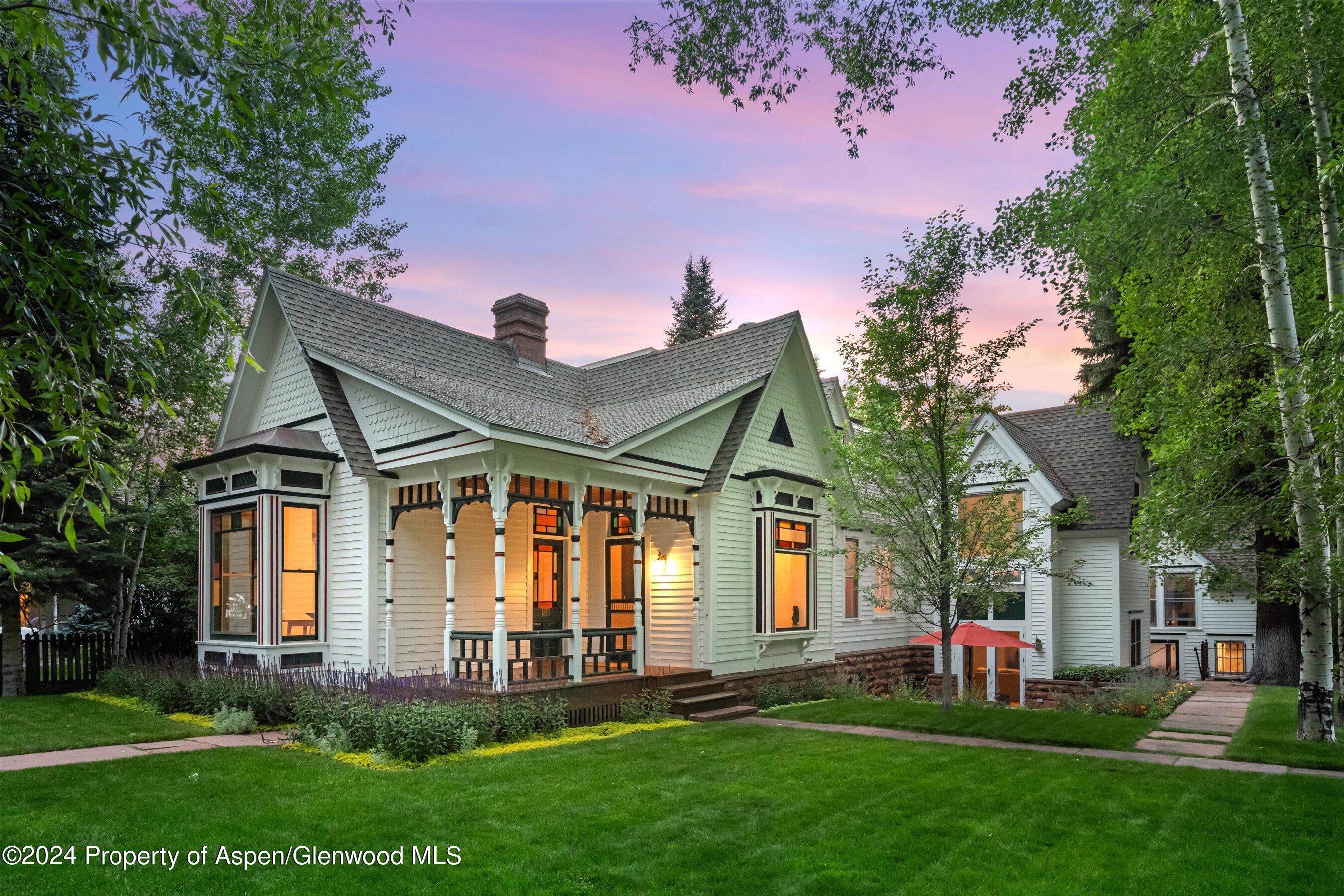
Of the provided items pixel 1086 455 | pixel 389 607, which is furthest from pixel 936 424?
pixel 1086 455

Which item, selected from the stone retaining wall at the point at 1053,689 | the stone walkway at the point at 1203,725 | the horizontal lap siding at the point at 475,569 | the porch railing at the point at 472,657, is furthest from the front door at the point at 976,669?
the porch railing at the point at 472,657

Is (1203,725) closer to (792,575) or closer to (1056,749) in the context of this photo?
(1056,749)

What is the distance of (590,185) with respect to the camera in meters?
19.7

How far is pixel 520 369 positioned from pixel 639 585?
5977 mm

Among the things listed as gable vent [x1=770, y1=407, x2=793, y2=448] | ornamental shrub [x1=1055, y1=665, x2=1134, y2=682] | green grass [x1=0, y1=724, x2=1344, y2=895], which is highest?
gable vent [x1=770, y1=407, x2=793, y2=448]

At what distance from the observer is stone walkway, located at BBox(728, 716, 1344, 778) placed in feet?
30.6

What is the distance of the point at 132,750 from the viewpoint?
9914 mm

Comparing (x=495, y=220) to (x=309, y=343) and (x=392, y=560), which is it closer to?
(x=309, y=343)

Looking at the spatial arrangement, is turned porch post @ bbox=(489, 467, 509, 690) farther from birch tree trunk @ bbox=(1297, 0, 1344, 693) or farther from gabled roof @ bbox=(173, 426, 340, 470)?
birch tree trunk @ bbox=(1297, 0, 1344, 693)

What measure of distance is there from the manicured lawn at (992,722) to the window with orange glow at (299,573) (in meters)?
7.45

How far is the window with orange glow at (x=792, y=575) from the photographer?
16188 mm

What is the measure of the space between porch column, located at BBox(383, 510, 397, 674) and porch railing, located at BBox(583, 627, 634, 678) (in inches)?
112

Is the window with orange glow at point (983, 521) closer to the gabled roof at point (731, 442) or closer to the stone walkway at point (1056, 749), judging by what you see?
the stone walkway at point (1056, 749)

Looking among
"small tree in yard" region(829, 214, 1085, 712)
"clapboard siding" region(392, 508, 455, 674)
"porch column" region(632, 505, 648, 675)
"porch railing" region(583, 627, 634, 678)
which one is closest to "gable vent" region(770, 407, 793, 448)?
"small tree in yard" region(829, 214, 1085, 712)
